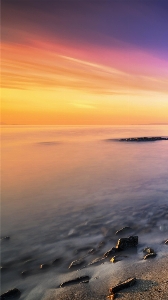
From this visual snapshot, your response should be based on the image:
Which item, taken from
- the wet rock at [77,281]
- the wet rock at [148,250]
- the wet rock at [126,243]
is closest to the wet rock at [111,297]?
the wet rock at [77,281]

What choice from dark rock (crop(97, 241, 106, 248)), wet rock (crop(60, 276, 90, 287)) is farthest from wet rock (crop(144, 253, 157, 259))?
wet rock (crop(60, 276, 90, 287))

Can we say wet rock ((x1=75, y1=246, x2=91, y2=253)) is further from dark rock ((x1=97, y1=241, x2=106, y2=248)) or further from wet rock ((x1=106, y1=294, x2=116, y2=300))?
wet rock ((x1=106, y1=294, x2=116, y2=300))

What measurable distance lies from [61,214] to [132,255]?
5000mm

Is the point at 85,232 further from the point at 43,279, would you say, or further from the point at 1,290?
the point at 1,290

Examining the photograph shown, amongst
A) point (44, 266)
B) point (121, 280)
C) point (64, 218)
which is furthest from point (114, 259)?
point (64, 218)

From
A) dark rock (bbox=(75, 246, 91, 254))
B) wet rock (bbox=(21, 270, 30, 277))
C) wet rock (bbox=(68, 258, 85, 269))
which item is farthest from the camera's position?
dark rock (bbox=(75, 246, 91, 254))

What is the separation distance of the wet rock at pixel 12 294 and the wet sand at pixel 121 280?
749 millimetres

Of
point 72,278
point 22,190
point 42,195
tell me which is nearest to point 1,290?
point 72,278

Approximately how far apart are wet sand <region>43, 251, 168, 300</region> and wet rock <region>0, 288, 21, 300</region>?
29.5 inches

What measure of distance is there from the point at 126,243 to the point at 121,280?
1.75 meters

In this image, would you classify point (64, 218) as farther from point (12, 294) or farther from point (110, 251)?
point (12, 294)

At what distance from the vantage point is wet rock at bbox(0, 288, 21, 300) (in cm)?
561

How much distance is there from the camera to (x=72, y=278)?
615 centimetres

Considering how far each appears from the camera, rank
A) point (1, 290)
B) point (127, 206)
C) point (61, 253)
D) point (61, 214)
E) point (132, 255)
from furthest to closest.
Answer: point (127, 206) < point (61, 214) < point (61, 253) < point (132, 255) < point (1, 290)
